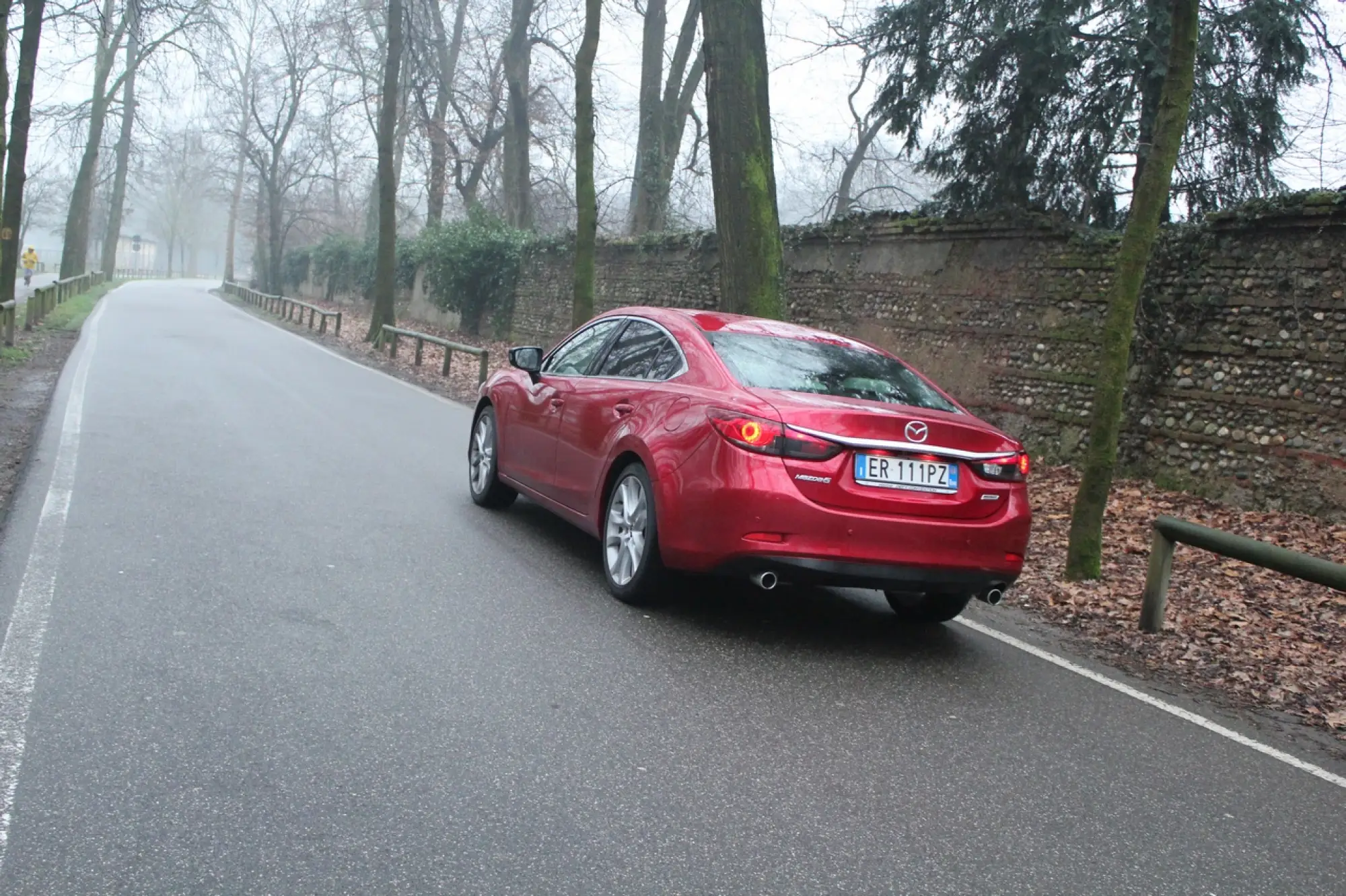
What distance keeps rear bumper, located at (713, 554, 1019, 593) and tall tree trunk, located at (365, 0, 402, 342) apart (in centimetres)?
2284

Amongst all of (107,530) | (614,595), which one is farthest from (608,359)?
(107,530)

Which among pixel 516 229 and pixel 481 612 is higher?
pixel 516 229

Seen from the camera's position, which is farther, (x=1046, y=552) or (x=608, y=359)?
(x=1046, y=552)

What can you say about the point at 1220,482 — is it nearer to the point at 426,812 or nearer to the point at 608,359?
the point at 608,359

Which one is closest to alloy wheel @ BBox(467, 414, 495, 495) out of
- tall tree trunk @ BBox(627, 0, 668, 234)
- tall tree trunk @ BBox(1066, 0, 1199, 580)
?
tall tree trunk @ BBox(1066, 0, 1199, 580)

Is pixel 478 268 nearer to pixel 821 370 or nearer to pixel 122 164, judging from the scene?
pixel 821 370

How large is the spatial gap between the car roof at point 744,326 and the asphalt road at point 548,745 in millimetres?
1479

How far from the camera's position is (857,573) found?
5.50 m

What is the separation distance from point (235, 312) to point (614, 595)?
4005 cm

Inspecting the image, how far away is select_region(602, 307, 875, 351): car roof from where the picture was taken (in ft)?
22.1

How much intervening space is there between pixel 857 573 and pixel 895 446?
61cm

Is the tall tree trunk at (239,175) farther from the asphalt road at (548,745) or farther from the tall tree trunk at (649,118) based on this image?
the asphalt road at (548,745)

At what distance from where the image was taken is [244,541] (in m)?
6.93

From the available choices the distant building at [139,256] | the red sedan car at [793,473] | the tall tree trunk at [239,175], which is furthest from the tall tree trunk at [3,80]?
the distant building at [139,256]
